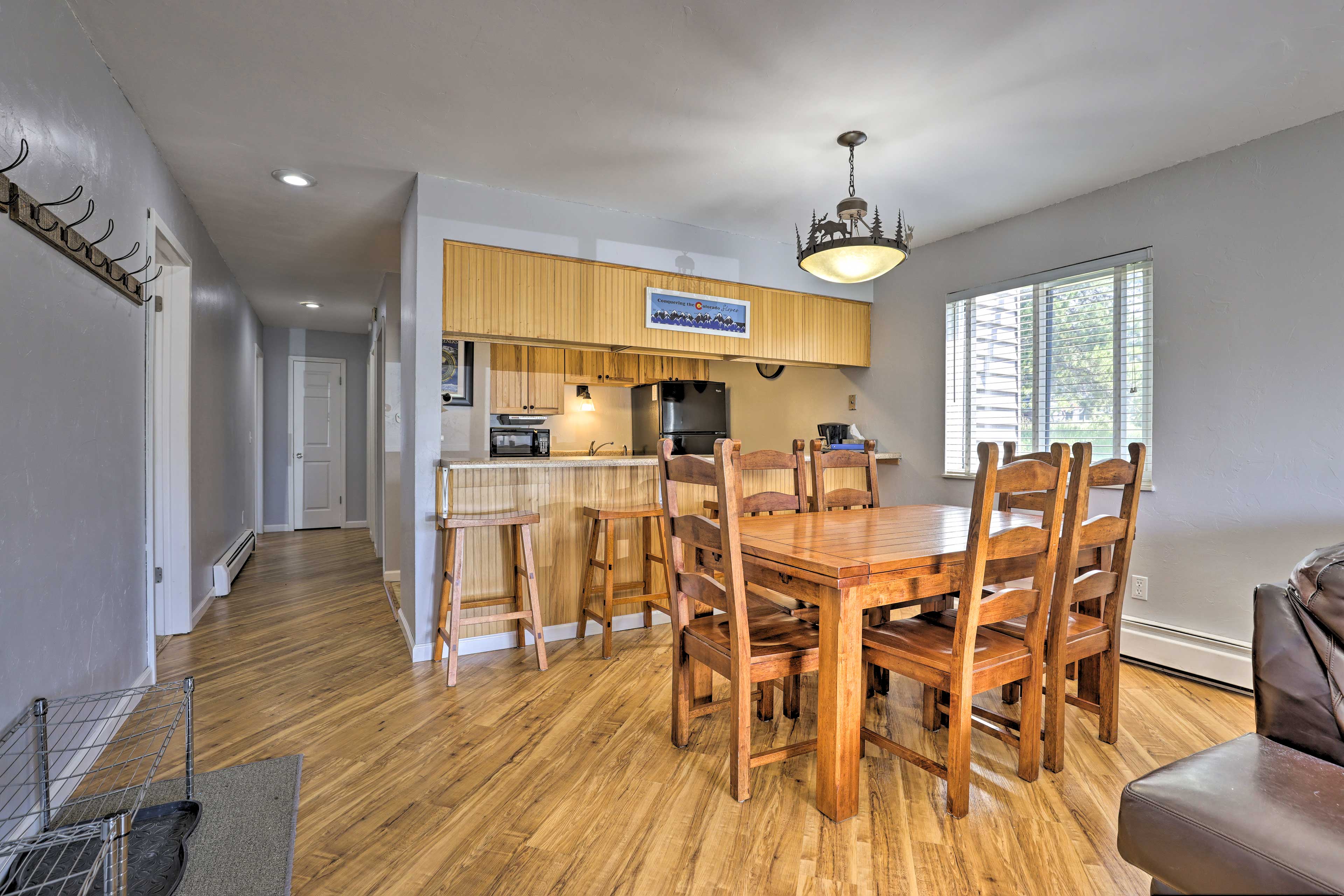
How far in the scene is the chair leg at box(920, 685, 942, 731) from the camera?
7.48 ft

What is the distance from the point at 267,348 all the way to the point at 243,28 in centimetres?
624

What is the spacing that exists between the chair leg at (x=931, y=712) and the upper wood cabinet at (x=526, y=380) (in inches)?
146

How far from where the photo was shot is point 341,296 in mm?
5793

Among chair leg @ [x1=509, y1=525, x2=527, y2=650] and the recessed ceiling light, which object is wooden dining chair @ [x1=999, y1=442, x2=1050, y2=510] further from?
the recessed ceiling light

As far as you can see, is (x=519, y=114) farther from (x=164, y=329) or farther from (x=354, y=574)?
(x=354, y=574)

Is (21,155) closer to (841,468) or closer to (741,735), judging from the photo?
(741,735)

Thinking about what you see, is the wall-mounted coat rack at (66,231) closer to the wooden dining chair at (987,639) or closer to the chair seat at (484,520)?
the chair seat at (484,520)

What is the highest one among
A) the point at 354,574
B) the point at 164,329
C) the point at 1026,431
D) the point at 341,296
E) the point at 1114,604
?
the point at 341,296

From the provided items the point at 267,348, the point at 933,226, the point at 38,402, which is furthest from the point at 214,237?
the point at 933,226

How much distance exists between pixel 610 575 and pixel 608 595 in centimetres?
10

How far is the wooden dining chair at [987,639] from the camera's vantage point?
5.63ft

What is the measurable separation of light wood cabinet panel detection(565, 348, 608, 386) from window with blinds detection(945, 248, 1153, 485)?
2715 mm

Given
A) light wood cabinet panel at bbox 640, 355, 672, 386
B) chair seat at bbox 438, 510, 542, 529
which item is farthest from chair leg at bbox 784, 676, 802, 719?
light wood cabinet panel at bbox 640, 355, 672, 386

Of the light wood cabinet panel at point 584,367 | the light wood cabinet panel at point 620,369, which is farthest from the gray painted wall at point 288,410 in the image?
the light wood cabinet panel at point 620,369
